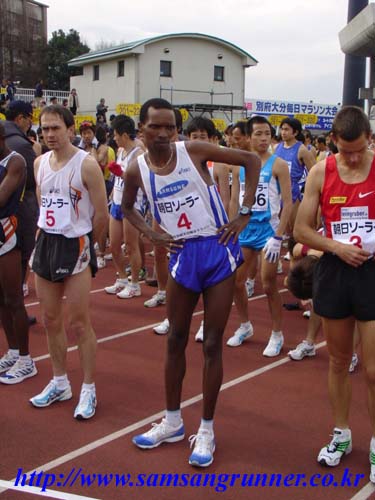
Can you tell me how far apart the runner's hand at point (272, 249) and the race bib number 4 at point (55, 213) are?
193 centimetres

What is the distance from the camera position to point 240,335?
598 cm

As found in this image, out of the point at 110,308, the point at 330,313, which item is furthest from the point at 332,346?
the point at 110,308

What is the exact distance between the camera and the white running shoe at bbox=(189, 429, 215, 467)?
3616mm

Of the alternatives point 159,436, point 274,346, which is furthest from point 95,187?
point 274,346

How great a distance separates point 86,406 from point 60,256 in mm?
1130

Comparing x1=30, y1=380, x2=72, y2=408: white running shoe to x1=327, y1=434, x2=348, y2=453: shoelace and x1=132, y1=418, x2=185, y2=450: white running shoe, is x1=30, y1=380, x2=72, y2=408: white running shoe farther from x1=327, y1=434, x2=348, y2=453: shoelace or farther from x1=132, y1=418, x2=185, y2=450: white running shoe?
x1=327, y1=434, x2=348, y2=453: shoelace

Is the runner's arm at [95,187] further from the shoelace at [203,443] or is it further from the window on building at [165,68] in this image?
the window on building at [165,68]

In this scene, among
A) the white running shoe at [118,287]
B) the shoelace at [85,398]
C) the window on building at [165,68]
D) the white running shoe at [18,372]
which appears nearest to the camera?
the shoelace at [85,398]

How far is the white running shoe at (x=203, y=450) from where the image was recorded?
3616mm

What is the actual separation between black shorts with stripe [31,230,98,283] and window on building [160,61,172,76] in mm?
37784

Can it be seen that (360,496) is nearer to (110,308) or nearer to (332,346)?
(332,346)

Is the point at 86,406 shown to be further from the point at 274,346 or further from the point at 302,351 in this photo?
the point at 302,351

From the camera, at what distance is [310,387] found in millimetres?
4898

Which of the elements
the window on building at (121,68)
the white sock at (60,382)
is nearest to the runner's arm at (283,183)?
the white sock at (60,382)
